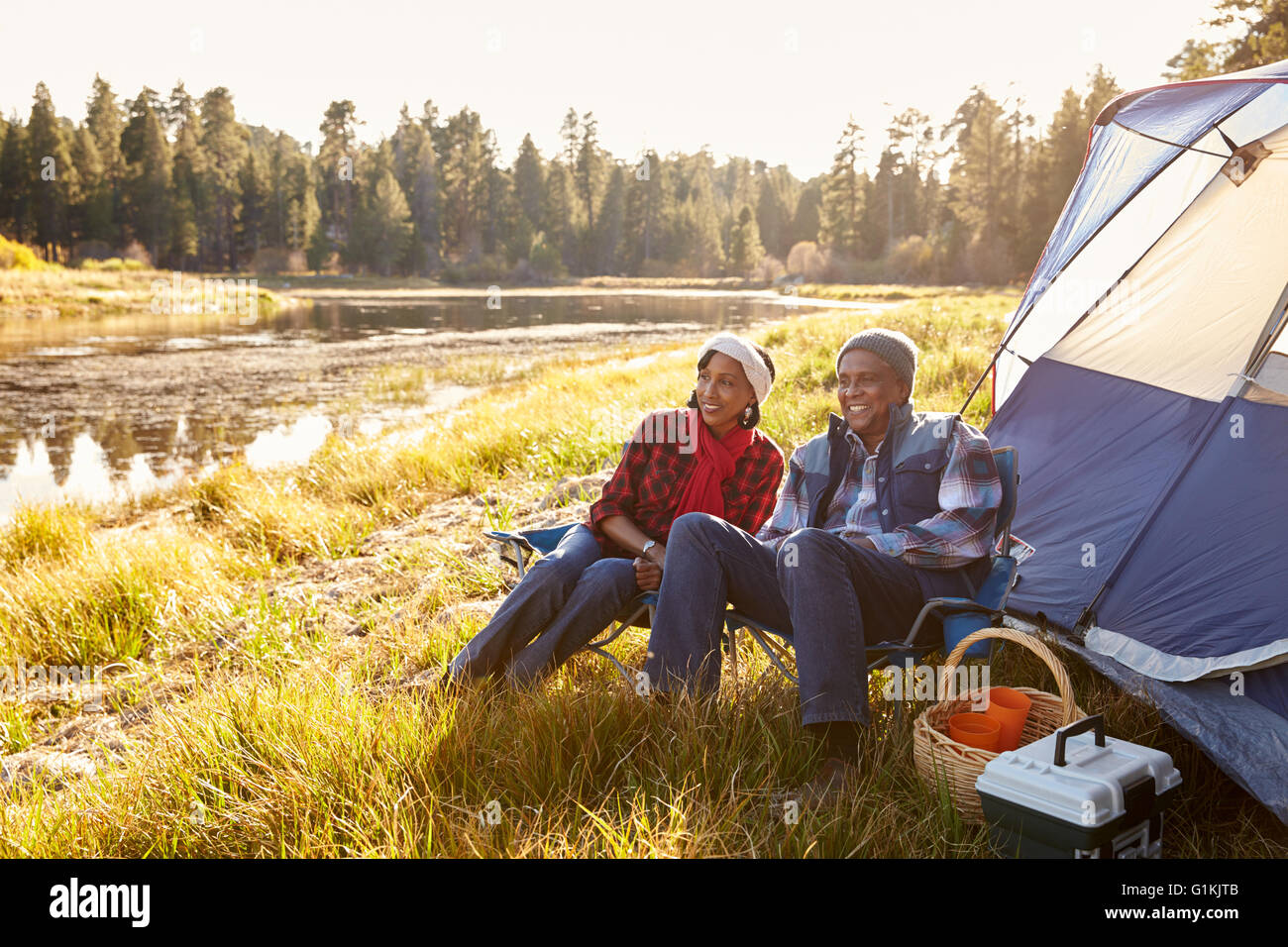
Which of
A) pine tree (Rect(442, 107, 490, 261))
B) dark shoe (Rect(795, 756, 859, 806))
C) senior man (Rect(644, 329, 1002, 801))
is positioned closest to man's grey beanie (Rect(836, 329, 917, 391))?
senior man (Rect(644, 329, 1002, 801))

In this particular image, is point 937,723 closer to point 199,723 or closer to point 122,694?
point 199,723

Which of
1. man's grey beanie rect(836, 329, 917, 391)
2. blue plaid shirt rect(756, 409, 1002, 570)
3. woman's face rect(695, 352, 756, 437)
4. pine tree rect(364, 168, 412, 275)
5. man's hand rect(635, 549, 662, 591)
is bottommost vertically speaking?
man's hand rect(635, 549, 662, 591)

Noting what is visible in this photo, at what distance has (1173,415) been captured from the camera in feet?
11.1

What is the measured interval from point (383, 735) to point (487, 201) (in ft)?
191

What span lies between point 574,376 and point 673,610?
10.4 m

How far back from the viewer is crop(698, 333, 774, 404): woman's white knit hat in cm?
309

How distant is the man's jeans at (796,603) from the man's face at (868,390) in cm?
46

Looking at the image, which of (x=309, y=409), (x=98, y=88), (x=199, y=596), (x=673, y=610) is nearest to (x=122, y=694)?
(x=199, y=596)

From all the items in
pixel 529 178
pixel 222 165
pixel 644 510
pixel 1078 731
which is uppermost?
pixel 529 178

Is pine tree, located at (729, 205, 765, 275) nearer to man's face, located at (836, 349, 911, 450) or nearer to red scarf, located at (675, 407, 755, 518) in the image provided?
red scarf, located at (675, 407, 755, 518)

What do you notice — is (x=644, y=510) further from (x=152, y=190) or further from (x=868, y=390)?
(x=152, y=190)

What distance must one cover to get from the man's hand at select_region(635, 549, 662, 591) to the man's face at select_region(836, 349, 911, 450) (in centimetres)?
75

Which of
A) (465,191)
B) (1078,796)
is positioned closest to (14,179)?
(465,191)

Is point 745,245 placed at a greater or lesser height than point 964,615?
greater
